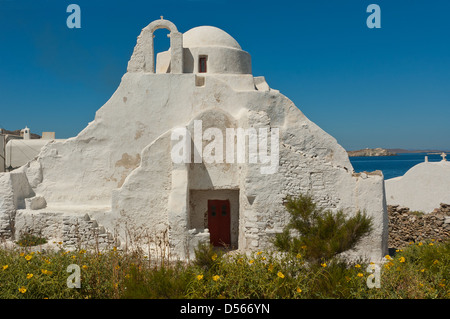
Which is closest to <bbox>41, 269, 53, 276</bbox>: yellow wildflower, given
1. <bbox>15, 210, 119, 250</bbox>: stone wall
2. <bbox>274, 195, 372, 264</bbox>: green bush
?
<bbox>274, 195, 372, 264</bbox>: green bush

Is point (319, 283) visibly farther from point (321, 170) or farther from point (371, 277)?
point (321, 170)

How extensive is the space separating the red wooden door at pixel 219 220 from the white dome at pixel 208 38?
645cm

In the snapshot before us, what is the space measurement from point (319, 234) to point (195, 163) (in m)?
6.28

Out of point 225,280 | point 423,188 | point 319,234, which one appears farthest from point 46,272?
point 423,188

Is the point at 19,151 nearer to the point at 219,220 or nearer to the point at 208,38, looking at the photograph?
the point at 208,38

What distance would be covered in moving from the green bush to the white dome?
385 inches

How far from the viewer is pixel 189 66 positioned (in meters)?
14.7

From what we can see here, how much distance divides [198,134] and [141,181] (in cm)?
240

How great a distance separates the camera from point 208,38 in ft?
50.1

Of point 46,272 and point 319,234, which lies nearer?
point 46,272

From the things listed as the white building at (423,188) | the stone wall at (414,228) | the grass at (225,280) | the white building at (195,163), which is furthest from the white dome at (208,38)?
the white building at (423,188)
